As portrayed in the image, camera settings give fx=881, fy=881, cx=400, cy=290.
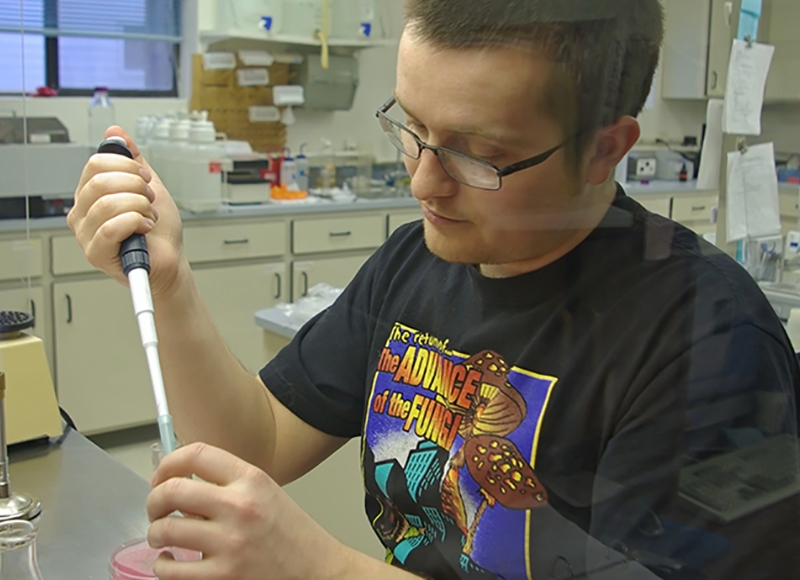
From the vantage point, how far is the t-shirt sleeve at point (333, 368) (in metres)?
0.91

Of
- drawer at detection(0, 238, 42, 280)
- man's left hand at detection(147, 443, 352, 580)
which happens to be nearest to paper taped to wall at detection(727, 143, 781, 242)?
man's left hand at detection(147, 443, 352, 580)

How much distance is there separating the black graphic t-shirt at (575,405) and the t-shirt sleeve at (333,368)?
0.14 ft

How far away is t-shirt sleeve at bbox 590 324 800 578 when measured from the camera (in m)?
0.50

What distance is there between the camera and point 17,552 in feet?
2.18

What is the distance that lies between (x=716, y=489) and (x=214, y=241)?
7.43 feet

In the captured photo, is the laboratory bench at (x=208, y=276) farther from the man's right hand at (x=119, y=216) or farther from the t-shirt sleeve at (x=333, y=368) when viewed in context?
the man's right hand at (x=119, y=216)

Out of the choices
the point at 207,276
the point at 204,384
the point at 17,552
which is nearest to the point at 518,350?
the point at 204,384

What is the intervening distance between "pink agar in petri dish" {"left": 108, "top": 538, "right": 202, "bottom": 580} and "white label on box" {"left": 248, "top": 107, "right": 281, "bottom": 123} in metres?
2.67

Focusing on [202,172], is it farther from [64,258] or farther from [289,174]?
[289,174]

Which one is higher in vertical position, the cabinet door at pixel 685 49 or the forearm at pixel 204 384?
the cabinet door at pixel 685 49

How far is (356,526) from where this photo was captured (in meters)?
0.95

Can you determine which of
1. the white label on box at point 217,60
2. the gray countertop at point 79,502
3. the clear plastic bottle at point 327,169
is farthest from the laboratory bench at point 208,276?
the gray countertop at point 79,502

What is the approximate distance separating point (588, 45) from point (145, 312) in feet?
1.15

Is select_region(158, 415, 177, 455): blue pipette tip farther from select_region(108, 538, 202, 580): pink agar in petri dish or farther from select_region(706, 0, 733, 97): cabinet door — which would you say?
select_region(706, 0, 733, 97): cabinet door
